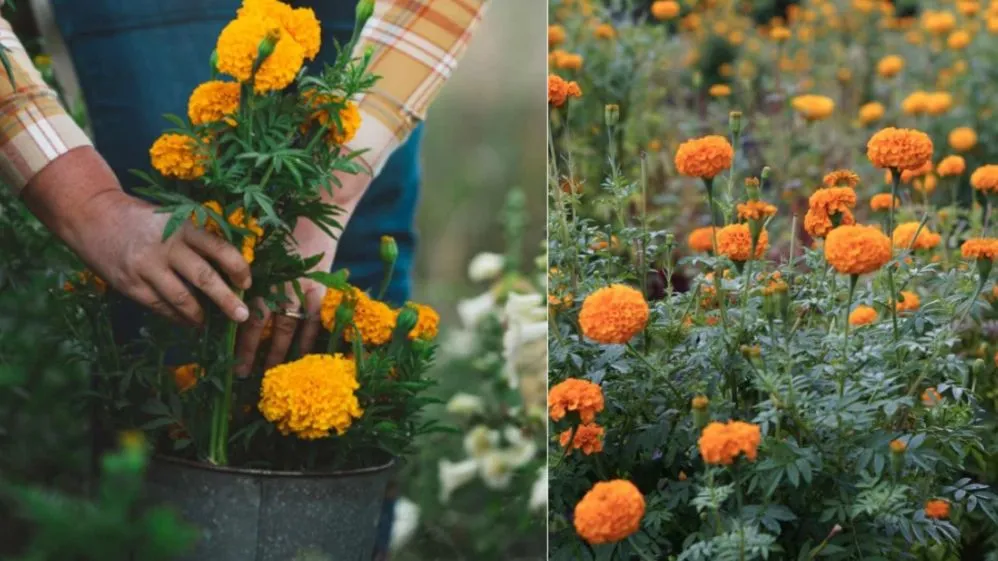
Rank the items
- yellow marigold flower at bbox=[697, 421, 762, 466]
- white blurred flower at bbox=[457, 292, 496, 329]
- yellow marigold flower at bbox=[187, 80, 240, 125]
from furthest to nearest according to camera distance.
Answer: white blurred flower at bbox=[457, 292, 496, 329]
yellow marigold flower at bbox=[187, 80, 240, 125]
yellow marigold flower at bbox=[697, 421, 762, 466]

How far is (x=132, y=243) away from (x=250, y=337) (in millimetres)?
179

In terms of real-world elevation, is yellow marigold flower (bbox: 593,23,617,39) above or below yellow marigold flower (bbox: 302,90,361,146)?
below

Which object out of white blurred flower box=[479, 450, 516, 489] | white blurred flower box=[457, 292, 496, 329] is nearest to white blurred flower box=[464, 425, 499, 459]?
white blurred flower box=[479, 450, 516, 489]

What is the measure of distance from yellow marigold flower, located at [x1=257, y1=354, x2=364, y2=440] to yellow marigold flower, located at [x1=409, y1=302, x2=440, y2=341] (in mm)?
150

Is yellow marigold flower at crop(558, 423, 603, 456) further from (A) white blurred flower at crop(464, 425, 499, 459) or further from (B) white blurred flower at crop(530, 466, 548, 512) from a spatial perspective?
(A) white blurred flower at crop(464, 425, 499, 459)

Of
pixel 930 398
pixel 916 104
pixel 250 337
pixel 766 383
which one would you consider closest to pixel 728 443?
pixel 766 383

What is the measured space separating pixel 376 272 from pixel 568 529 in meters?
0.42

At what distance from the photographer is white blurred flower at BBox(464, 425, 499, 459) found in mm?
2150

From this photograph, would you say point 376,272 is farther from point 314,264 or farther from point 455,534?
point 455,534

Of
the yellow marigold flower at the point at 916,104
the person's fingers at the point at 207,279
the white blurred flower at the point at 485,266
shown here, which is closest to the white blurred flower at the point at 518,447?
the white blurred flower at the point at 485,266

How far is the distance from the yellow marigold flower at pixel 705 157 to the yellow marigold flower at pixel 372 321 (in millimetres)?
410

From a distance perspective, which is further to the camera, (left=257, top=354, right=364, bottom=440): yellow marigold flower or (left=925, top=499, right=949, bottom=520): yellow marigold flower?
(left=925, top=499, right=949, bottom=520): yellow marigold flower

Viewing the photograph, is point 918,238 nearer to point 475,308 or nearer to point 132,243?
point 475,308

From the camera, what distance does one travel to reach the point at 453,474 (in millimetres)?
2104
